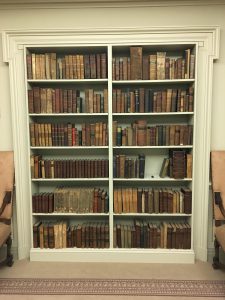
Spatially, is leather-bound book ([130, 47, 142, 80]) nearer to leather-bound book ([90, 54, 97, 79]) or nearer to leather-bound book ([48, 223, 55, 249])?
leather-bound book ([90, 54, 97, 79])

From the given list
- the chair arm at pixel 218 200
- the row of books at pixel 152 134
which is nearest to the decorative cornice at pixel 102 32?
the row of books at pixel 152 134

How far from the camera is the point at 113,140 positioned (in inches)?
102

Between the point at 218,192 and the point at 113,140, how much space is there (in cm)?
119

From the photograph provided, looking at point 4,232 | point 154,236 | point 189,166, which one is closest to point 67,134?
point 4,232

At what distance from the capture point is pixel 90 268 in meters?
2.57

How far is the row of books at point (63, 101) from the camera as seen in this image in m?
2.54

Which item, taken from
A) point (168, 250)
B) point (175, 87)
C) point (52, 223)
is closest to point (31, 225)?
point (52, 223)

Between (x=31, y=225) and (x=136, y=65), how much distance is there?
202 centimetres

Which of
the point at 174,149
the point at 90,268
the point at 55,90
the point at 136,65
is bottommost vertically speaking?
the point at 90,268

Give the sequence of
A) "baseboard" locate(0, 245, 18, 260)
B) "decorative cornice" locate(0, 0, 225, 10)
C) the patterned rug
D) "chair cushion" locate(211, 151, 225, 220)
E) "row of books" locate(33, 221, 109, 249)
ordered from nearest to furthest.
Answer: the patterned rug, "decorative cornice" locate(0, 0, 225, 10), "chair cushion" locate(211, 151, 225, 220), "row of books" locate(33, 221, 109, 249), "baseboard" locate(0, 245, 18, 260)

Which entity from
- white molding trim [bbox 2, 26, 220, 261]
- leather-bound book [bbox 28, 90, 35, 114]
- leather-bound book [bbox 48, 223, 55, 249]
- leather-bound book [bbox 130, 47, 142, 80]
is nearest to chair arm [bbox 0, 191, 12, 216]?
white molding trim [bbox 2, 26, 220, 261]

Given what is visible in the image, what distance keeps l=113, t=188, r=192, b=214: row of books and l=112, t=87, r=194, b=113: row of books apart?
86 centimetres

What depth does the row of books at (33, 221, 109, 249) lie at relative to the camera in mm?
2688

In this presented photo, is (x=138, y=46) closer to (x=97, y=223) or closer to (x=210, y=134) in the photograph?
(x=210, y=134)
